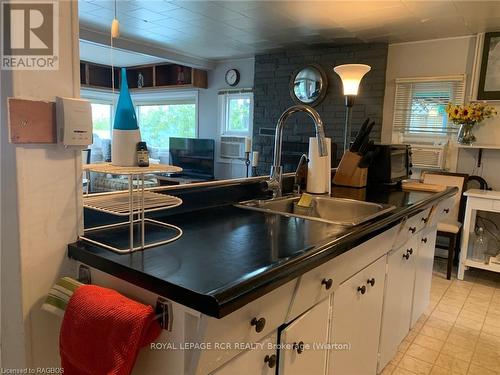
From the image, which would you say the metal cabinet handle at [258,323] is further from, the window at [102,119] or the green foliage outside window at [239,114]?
the window at [102,119]

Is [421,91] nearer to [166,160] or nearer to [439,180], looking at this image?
[439,180]

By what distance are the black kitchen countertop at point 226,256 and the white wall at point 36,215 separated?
0.26ft

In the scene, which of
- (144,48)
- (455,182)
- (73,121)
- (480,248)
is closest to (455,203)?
(455,182)

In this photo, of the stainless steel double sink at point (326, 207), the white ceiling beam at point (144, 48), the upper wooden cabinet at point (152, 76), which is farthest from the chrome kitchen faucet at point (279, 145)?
the upper wooden cabinet at point (152, 76)

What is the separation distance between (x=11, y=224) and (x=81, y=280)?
0.22m

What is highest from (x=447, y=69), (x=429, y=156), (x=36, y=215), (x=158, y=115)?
(x=447, y=69)

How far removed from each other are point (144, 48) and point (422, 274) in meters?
4.03

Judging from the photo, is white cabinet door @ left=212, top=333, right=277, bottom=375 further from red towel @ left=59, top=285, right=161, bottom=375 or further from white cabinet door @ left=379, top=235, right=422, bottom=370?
white cabinet door @ left=379, top=235, right=422, bottom=370

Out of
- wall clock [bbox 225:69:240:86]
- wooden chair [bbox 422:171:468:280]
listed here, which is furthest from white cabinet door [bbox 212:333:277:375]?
wall clock [bbox 225:69:240:86]

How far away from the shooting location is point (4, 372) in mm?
1008

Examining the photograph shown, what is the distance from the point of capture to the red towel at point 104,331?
2.56ft

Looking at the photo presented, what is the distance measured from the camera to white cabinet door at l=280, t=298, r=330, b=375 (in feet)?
3.48

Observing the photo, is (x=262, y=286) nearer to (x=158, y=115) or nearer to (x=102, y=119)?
(x=158, y=115)

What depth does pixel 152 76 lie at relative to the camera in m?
6.30
